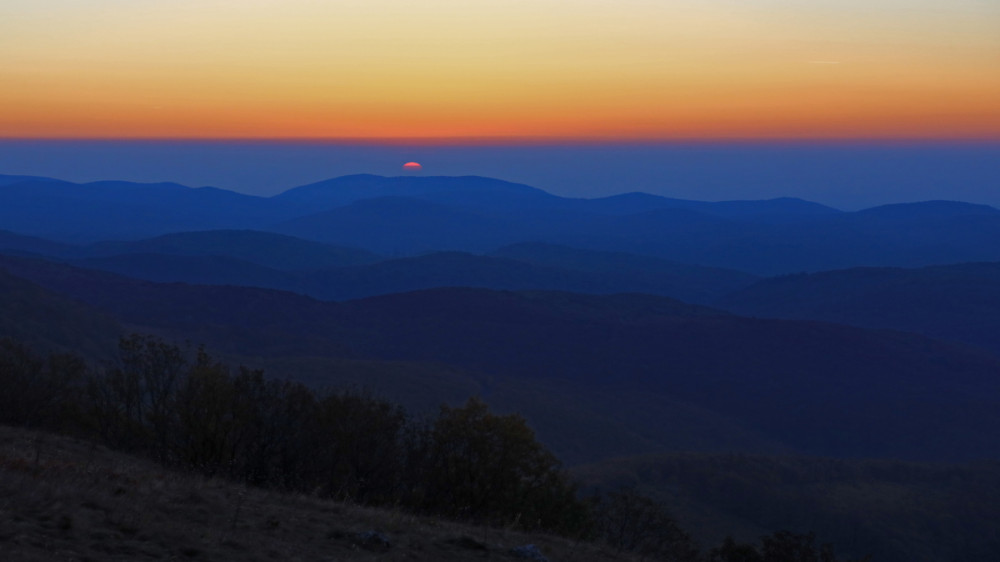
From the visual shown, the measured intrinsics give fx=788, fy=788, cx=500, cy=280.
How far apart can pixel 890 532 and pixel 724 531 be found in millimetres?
11364

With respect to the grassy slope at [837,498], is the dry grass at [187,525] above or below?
above

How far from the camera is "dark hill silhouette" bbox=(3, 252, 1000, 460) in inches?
3792

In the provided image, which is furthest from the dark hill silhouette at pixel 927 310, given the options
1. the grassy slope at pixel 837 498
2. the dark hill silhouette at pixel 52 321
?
the dark hill silhouette at pixel 52 321

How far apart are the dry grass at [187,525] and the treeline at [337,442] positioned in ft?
18.4

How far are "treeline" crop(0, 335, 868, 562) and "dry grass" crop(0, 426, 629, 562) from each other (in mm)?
5614

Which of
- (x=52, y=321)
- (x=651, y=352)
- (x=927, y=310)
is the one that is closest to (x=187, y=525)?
(x=52, y=321)

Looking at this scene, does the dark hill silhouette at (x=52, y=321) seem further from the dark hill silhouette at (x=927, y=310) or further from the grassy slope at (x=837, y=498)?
the dark hill silhouette at (x=927, y=310)

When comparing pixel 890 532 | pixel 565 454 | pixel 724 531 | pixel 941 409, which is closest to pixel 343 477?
pixel 724 531

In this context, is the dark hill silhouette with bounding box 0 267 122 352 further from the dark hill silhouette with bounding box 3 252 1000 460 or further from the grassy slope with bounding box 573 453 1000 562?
the grassy slope with bounding box 573 453 1000 562

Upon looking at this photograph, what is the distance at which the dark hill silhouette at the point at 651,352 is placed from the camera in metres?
96.3

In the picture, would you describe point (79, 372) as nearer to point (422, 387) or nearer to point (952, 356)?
point (422, 387)

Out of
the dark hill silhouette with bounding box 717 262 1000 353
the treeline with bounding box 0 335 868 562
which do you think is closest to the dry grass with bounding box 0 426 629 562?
the treeline with bounding box 0 335 868 562

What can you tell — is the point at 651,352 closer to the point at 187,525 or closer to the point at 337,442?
the point at 337,442

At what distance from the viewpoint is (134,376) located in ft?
78.1
